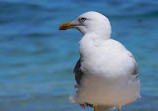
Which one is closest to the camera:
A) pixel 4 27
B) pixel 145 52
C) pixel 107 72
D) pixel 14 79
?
pixel 107 72

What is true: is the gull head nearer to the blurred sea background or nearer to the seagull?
the seagull

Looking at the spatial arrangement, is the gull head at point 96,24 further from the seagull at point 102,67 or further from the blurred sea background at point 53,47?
the blurred sea background at point 53,47

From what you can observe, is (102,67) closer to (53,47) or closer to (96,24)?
(96,24)

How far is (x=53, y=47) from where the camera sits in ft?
33.2

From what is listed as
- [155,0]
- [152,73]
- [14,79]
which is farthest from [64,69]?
[155,0]

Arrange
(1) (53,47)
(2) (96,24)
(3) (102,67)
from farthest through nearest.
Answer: (1) (53,47) → (2) (96,24) → (3) (102,67)

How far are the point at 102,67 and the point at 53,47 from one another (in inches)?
264

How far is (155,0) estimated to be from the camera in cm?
1349

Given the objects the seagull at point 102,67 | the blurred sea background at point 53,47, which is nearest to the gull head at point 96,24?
the seagull at point 102,67

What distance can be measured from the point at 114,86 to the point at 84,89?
11.1 inches

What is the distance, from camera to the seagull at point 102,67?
349 centimetres

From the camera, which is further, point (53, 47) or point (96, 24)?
point (53, 47)

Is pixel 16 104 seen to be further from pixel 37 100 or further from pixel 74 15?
pixel 74 15

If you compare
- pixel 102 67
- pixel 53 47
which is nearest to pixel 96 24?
pixel 102 67
